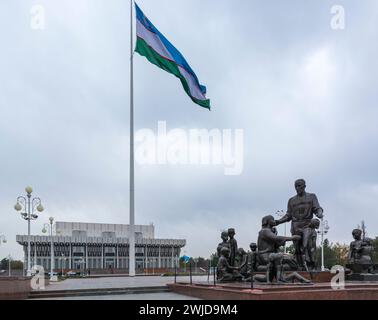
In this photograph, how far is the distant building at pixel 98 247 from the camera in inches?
3361

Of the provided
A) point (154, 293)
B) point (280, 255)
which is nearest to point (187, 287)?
point (154, 293)

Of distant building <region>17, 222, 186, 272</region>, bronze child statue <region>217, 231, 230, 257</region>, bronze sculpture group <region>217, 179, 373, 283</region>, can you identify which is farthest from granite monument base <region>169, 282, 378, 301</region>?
distant building <region>17, 222, 186, 272</region>

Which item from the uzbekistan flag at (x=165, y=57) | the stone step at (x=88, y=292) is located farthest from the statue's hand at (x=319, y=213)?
the uzbekistan flag at (x=165, y=57)

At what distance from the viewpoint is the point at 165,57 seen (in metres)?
23.8

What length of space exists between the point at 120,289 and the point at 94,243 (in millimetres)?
73163

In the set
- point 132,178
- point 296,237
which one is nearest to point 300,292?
point 296,237

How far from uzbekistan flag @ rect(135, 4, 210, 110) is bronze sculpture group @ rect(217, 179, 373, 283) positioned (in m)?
9.71

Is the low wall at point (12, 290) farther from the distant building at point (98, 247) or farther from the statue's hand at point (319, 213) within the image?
the distant building at point (98, 247)

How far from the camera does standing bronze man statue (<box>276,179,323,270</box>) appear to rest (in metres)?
15.0
